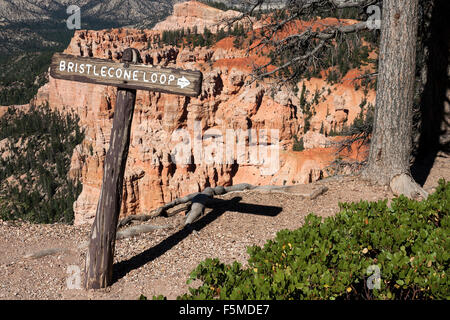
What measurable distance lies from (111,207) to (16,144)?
3494 inches

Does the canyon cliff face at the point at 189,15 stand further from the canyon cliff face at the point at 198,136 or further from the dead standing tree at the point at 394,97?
the dead standing tree at the point at 394,97

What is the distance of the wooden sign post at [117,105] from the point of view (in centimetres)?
475

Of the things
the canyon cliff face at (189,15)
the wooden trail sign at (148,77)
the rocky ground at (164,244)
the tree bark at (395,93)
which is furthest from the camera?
the canyon cliff face at (189,15)

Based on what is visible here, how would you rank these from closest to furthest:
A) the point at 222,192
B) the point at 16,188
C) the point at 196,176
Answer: the point at 222,192 → the point at 196,176 → the point at 16,188

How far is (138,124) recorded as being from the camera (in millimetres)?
38156

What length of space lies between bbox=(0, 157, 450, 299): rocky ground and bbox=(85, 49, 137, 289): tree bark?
1.22ft

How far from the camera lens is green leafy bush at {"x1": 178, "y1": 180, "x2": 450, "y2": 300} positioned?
308 centimetres

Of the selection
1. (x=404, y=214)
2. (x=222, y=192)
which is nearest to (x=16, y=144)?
(x=222, y=192)

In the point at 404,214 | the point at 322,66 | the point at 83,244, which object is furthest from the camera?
the point at 322,66

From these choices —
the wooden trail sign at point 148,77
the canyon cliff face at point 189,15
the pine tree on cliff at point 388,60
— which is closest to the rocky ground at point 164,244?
the pine tree on cliff at point 388,60

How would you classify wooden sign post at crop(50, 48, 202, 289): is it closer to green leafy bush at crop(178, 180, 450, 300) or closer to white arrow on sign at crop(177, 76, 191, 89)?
white arrow on sign at crop(177, 76, 191, 89)

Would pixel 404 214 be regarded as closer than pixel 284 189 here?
Yes

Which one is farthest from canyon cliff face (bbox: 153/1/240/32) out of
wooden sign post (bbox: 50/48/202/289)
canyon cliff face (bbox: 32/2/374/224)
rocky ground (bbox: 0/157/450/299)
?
wooden sign post (bbox: 50/48/202/289)
